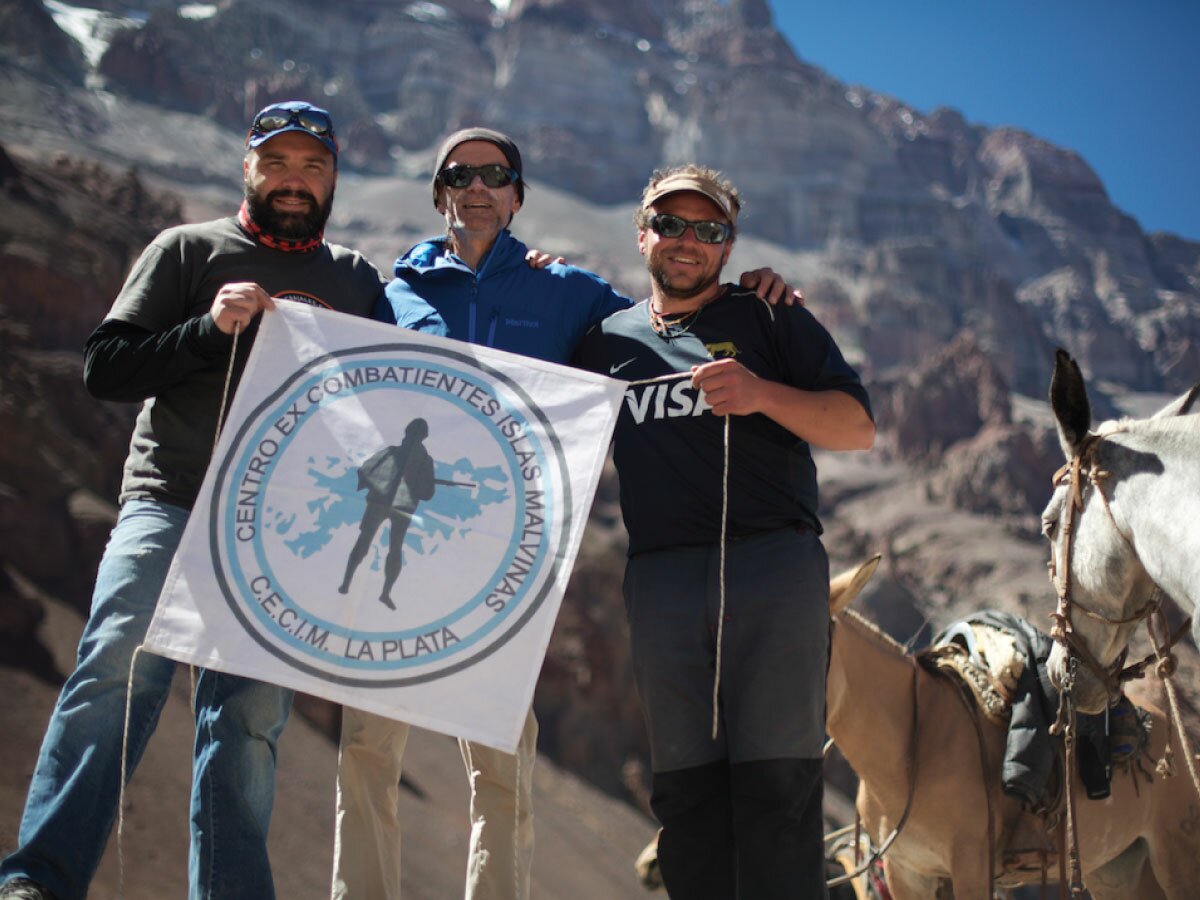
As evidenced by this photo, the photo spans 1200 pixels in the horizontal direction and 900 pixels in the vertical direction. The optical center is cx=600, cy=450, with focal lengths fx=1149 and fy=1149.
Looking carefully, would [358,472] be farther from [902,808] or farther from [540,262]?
[902,808]

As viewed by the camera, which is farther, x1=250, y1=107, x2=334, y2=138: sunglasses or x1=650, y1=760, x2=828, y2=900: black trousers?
x1=250, y1=107, x2=334, y2=138: sunglasses

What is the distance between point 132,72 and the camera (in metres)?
93.7

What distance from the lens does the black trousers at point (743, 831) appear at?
352 centimetres

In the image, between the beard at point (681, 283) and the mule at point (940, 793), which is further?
the mule at point (940, 793)

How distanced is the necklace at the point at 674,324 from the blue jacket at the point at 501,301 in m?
0.44

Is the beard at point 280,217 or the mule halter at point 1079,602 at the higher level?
the beard at point 280,217

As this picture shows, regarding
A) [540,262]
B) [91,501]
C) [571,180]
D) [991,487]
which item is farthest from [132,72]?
[540,262]

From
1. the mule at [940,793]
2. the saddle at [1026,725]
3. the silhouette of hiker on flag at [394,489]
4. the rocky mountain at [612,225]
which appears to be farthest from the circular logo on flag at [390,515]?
the rocky mountain at [612,225]

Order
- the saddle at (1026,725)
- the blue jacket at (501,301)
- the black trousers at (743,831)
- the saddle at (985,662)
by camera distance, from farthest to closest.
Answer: the saddle at (985,662) < the saddle at (1026,725) < the blue jacket at (501,301) < the black trousers at (743,831)

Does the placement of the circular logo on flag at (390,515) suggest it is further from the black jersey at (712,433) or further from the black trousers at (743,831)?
the black trousers at (743,831)

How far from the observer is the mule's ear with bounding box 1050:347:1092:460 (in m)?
3.76

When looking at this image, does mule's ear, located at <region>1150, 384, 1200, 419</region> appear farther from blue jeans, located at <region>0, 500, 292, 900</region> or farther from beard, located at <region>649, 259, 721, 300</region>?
blue jeans, located at <region>0, 500, 292, 900</region>

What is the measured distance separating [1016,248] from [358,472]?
131446mm

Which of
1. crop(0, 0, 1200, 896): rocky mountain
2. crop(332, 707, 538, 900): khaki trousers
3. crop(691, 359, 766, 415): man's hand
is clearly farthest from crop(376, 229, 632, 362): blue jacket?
crop(0, 0, 1200, 896): rocky mountain
